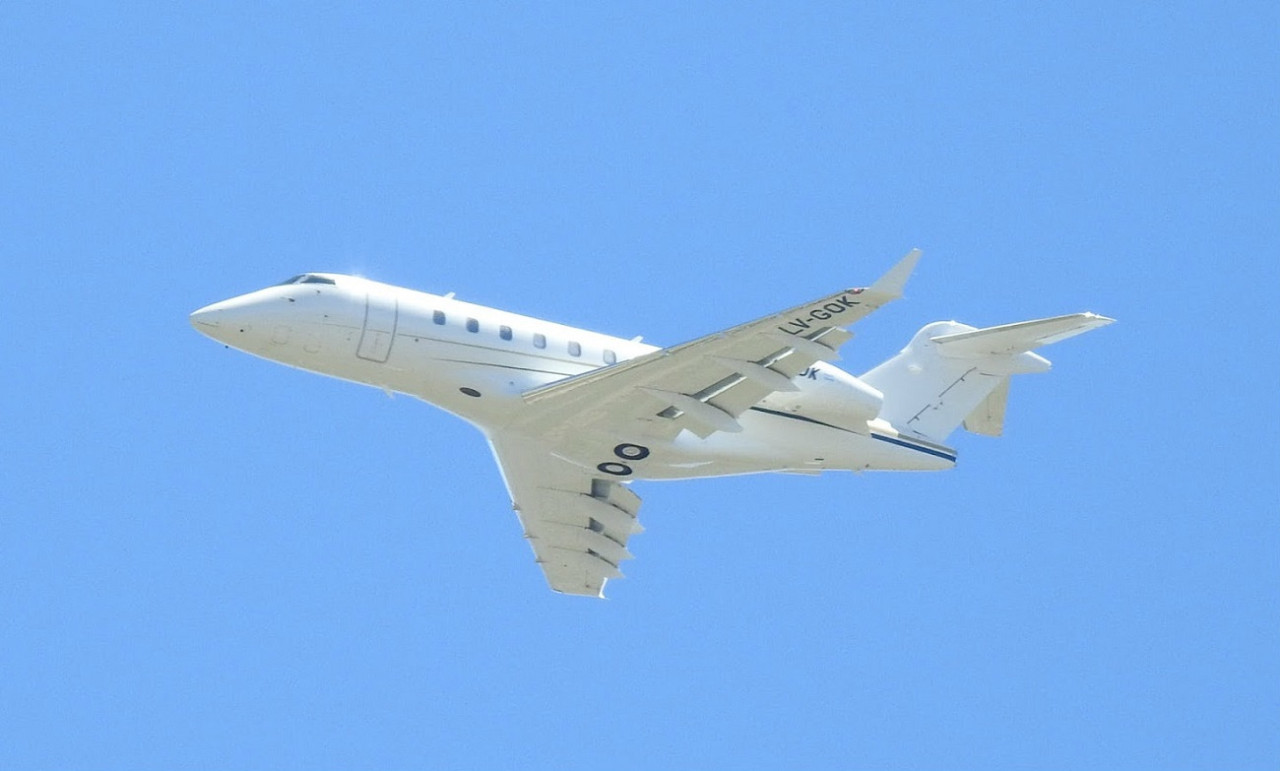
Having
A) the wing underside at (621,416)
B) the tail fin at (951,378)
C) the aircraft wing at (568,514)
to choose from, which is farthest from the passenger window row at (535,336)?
the tail fin at (951,378)

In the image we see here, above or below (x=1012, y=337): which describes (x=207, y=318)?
below

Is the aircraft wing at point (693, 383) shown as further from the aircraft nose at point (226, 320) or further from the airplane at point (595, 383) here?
the aircraft nose at point (226, 320)

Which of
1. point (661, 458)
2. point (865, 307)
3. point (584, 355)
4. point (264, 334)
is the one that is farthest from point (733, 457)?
point (264, 334)

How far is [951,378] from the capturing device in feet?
86.2

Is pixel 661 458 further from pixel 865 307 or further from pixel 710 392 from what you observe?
pixel 865 307

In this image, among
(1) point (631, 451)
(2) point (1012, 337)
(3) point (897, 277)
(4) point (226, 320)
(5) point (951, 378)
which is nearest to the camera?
(3) point (897, 277)

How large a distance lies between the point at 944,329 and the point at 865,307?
7198mm

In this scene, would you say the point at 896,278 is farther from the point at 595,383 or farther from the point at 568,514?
the point at 568,514

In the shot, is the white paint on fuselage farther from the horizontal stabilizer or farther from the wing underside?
the horizontal stabilizer

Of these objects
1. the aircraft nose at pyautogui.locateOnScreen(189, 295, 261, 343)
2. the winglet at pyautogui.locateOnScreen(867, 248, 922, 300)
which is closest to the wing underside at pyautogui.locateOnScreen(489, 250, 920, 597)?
the winglet at pyautogui.locateOnScreen(867, 248, 922, 300)

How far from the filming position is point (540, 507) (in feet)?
82.7

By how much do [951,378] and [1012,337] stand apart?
4.10 ft

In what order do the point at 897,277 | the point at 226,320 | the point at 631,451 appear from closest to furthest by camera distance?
the point at 897,277 < the point at 226,320 < the point at 631,451

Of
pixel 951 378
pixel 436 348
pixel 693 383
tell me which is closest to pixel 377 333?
pixel 436 348
